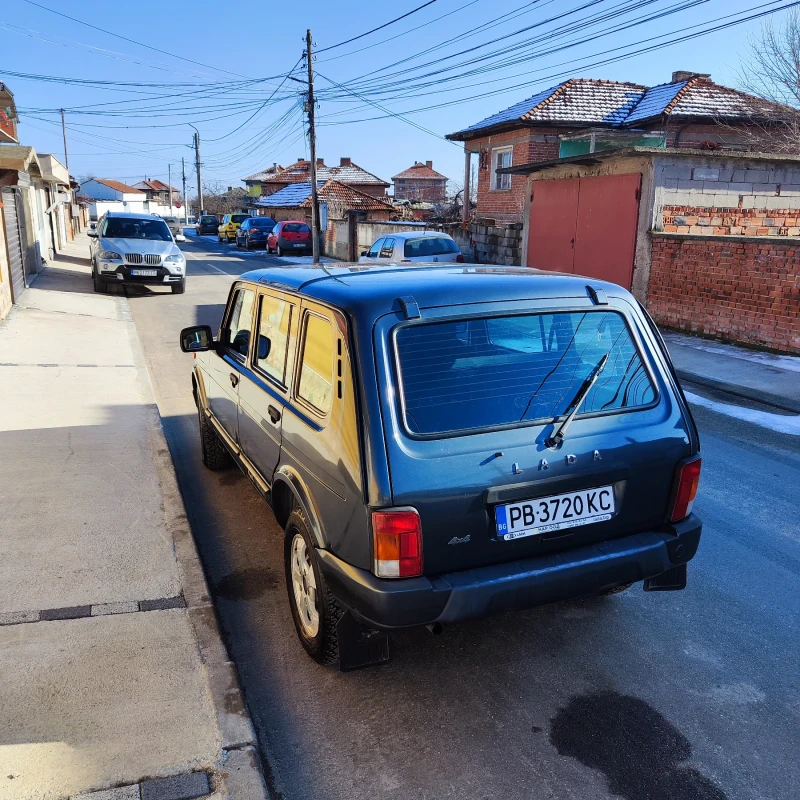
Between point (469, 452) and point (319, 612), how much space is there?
40.1 inches

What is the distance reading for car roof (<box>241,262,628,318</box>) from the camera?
2.89 metres

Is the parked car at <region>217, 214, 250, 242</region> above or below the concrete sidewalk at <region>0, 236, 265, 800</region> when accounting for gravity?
above

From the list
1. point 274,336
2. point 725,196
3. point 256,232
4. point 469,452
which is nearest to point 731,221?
point 725,196

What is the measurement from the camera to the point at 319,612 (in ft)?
10.2

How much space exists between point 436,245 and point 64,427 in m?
10.9

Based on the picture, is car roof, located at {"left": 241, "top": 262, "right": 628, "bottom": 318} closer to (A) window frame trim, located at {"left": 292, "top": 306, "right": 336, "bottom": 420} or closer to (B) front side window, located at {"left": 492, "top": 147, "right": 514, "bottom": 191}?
(A) window frame trim, located at {"left": 292, "top": 306, "right": 336, "bottom": 420}

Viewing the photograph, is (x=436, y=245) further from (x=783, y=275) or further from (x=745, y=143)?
(x=745, y=143)

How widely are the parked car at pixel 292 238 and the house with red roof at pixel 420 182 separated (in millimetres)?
64068

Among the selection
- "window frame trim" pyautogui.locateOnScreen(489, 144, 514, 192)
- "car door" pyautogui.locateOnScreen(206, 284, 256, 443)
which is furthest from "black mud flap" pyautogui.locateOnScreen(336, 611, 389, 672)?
"window frame trim" pyautogui.locateOnScreen(489, 144, 514, 192)

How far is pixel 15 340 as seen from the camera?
10.4 meters

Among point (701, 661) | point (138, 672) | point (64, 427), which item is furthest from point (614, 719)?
point (64, 427)

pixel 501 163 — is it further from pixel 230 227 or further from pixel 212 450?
pixel 230 227

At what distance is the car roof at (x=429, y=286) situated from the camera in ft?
9.50

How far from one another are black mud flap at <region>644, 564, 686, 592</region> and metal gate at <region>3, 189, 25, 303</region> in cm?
1331
